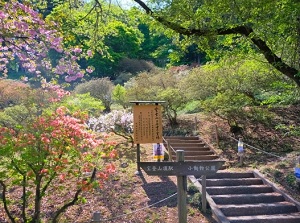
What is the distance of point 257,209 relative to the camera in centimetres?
646

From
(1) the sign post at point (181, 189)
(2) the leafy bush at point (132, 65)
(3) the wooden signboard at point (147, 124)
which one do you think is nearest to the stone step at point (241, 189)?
(3) the wooden signboard at point (147, 124)

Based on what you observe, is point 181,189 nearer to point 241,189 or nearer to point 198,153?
point 241,189

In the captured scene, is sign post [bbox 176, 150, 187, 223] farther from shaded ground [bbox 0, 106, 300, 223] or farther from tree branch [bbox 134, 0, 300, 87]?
tree branch [bbox 134, 0, 300, 87]

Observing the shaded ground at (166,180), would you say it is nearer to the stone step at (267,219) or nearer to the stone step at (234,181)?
the stone step at (234,181)

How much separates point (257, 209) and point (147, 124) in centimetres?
314

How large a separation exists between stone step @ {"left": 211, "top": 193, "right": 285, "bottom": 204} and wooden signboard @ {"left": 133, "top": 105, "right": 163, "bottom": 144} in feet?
6.38

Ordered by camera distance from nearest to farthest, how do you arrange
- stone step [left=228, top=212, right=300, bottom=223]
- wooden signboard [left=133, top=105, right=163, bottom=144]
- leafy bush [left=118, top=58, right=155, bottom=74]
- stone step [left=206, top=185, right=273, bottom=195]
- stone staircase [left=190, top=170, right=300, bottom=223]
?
stone step [left=228, top=212, right=300, bottom=223] < stone staircase [left=190, top=170, right=300, bottom=223] < stone step [left=206, top=185, right=273, bottom=195] < wooden signboard [left=133, top=105, right=163, bottom=144] < leafy bush [left=118, top=58, right=155, bottom=74]

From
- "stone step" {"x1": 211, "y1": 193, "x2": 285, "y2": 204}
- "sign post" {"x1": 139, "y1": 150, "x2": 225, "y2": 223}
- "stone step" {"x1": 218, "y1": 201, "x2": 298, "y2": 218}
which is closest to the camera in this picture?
"sign post" {"x1": 139, "y1": 150, "x2": 225, "y2": 223}

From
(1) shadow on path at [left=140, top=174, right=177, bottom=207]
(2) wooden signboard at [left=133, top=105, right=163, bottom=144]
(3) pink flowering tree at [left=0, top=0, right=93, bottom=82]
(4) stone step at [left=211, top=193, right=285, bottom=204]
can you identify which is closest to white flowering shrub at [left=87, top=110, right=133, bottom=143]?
(2) wooden signboard at [left=133, top=105, right=163, bottom=144]

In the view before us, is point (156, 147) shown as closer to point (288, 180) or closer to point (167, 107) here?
point (288, 180)

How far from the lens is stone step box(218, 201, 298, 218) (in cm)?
636

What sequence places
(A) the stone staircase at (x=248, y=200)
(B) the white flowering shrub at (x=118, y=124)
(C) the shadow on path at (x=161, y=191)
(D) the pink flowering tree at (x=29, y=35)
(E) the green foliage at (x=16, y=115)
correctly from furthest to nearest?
(B) the white flowering shrub at (x=118, y=124) < (E) the green foliage at (x=16, y=115) < (C) the shadow on path at (x=161, y=191) < (A) the stone staircase at (x=248, y=200) < (D) the pink flowering tree at (x=29, y=35)

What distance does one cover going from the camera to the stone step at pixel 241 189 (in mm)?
7184

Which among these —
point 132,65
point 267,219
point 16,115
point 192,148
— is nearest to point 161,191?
point 267,219
